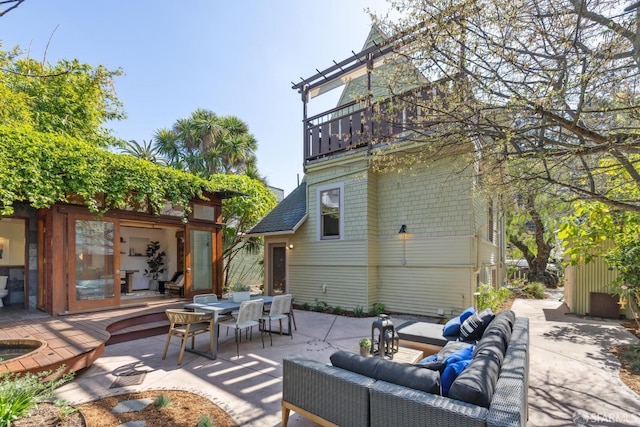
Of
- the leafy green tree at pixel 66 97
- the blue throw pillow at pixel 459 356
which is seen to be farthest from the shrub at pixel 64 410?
the leafy green tree at pixel 66 97

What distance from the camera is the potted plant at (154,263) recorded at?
1234 cm

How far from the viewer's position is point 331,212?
9750 mm

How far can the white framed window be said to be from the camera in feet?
31.1

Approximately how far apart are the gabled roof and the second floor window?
660 mm

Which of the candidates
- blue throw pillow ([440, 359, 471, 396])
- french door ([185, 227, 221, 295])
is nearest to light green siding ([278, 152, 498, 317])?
french door ([185, 227, 221, 295])

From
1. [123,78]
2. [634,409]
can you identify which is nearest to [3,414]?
[634,409]

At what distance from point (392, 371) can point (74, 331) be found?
18.4ft

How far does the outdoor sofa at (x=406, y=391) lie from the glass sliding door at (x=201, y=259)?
710 cm

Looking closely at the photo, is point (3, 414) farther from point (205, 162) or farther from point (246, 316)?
point (205, 162)

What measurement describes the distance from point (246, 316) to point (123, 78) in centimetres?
1124

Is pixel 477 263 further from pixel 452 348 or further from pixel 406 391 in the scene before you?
pixel 406 391

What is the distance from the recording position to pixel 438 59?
3.83m

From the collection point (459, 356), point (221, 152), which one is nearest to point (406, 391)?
point (459, 356)

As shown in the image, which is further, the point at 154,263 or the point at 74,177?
the point at 154,263
